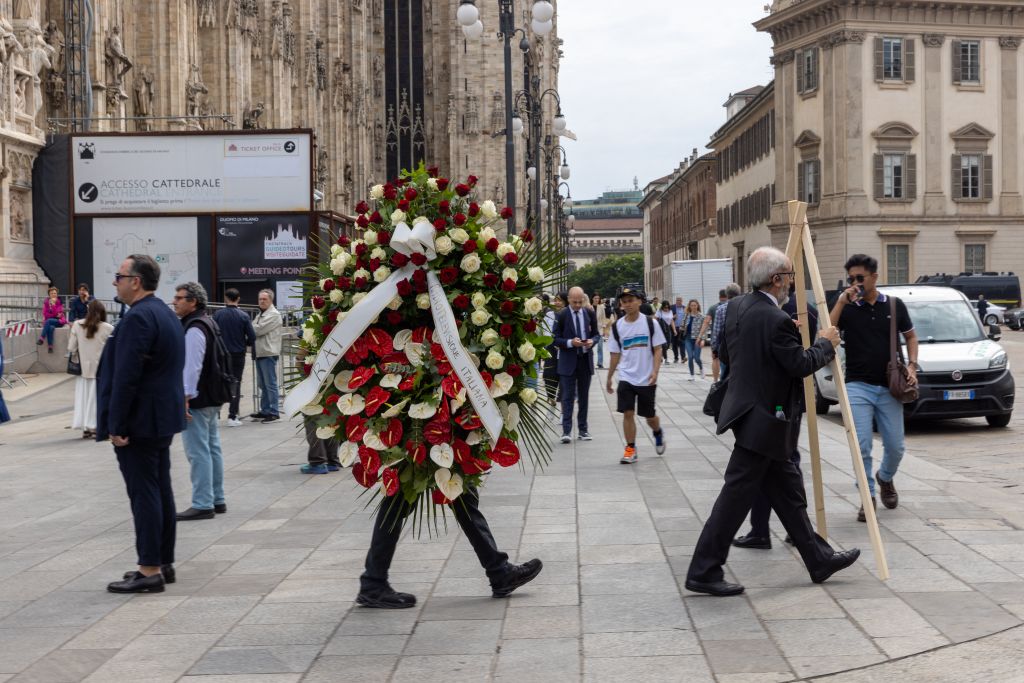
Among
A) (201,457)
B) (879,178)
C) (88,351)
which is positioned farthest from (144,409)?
(879,178)

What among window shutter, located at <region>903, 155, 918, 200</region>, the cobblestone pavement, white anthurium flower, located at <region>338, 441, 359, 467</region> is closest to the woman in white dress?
the cobblestone pavement

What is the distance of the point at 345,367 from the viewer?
616cm

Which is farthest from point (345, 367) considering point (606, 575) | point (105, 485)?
point (105, 485)

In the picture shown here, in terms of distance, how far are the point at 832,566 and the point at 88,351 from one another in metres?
10.3

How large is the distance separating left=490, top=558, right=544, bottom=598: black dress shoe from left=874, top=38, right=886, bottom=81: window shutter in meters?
50.4

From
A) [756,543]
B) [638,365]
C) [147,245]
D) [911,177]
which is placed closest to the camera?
[756,543]

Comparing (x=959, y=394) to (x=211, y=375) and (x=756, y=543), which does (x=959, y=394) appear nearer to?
(x=756, y=543)

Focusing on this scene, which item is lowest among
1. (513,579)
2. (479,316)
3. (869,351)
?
(513,579)

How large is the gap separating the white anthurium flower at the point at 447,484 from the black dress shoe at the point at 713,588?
1307 mm

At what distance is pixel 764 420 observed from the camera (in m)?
6.41

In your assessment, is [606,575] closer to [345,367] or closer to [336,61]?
[345,367]

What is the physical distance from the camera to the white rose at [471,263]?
606 cm

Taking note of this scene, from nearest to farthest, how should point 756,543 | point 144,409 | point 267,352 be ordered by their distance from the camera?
point 144,409
point 756,543
point 267,352

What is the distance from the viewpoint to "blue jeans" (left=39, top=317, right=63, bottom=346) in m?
23.0
